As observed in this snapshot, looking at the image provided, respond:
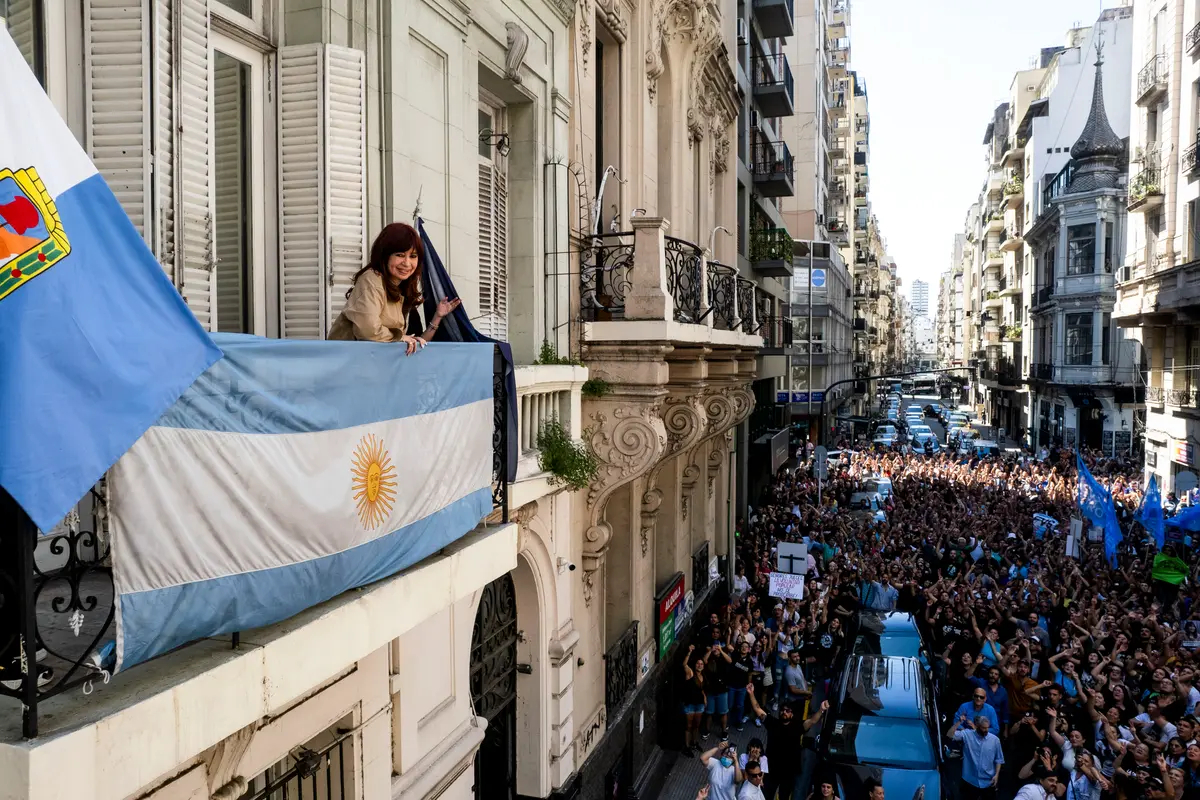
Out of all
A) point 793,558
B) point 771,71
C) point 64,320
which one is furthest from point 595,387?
point 771,71

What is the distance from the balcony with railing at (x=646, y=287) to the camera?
30.5 feet

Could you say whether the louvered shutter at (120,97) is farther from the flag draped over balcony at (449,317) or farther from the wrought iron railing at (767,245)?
the wrought iron railing at (767,245)

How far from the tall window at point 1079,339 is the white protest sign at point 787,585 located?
3998 centimetres

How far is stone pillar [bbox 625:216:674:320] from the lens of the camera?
921 cm

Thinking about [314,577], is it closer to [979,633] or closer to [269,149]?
[269,149]

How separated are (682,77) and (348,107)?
929 centimetres

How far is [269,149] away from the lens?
18.1 ft

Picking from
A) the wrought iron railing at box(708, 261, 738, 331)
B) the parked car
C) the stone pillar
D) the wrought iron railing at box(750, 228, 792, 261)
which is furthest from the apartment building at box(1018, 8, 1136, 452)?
the stone pillar

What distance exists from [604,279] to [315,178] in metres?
5.06

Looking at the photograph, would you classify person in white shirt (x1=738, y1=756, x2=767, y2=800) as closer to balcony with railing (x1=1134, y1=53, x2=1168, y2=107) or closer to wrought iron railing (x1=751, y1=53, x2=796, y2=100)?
wrought iron railing (x1=751, y1=53, x2=796, y2=100)

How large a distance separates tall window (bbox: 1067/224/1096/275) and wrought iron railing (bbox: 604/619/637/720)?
147 feet

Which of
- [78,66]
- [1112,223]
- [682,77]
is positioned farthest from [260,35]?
[1112,223]

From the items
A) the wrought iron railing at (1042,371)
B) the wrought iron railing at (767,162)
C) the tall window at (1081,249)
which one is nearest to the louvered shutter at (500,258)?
the wrought iron railing at (767,162)

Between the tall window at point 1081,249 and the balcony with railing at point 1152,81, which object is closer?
the balcony with railing at point 1152,81
